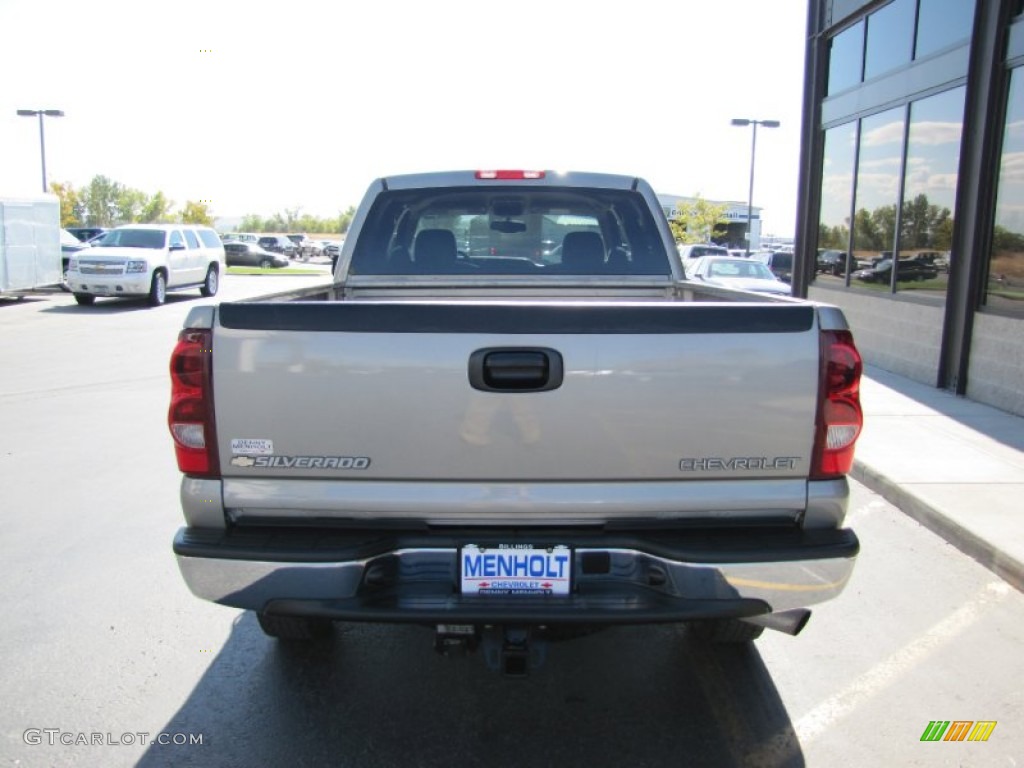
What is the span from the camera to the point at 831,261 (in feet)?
44.4

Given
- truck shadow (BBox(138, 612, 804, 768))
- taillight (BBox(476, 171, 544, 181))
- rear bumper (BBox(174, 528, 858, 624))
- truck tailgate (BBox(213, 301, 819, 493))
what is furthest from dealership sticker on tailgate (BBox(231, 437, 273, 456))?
taillight (BBox(476, 171, 544, 181))

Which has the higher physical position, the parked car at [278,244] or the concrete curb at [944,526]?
the parked car at [278,244]

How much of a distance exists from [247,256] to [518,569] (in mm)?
43610

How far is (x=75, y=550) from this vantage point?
4.84 metres

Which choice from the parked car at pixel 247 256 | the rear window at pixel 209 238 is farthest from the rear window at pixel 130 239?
the parked car at pixel 247 256

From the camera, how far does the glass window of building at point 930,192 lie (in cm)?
971

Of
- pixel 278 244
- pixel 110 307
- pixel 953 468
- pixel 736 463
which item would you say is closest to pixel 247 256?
pixel 278 244

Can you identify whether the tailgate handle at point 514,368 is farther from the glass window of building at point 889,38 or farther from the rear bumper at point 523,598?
the glass window of building at point 889,38

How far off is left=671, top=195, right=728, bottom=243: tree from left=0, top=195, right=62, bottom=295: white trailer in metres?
31.0

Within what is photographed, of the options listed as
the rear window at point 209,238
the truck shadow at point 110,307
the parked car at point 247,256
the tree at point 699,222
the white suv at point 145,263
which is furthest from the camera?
the tree at point 699,222

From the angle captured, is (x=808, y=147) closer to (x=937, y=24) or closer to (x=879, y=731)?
(x=937, y=24)

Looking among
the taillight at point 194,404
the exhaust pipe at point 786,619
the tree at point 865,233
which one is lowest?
the exhaust pipe at point 786,619

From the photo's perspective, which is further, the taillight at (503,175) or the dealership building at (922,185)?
the dealership building at (922,185)

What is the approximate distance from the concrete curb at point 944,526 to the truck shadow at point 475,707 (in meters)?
1.77
